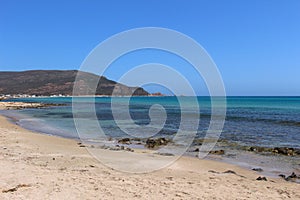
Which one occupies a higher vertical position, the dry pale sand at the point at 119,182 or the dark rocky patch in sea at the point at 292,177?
the dry pale sand at the point at 119,182

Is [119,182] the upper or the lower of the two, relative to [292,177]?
upper

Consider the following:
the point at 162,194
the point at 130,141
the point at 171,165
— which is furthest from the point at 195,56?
the point at 130,141

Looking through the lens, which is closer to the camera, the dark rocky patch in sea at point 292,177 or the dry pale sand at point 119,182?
the dry pale sand at point 119,182

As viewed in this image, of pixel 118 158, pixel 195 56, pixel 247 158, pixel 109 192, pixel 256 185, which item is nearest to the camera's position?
pixel 109 192

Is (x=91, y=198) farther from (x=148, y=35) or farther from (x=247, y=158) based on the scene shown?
(x=247, y=158)

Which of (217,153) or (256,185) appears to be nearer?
(256,185)

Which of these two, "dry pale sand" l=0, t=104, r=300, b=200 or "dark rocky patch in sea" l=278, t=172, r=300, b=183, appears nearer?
"dry pale sand" l=0, t=104, r=300, b=200

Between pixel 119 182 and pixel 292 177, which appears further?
pixel 292 177

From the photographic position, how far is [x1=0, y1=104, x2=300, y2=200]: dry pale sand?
22.3ft

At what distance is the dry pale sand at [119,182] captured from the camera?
6.79 m

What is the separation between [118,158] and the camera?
1173 centimetres

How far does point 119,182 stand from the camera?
783cm

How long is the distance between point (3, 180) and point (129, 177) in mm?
3242

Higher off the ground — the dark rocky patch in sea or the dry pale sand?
the dry pale sand
